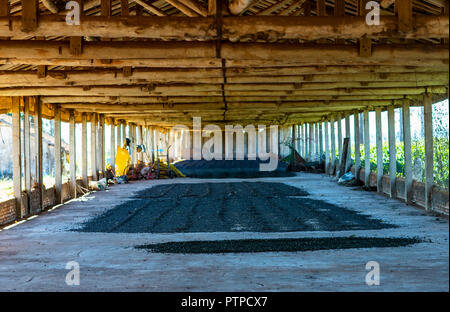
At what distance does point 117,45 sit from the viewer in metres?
6.47

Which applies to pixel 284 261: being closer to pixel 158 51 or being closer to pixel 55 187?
pixel 158 51

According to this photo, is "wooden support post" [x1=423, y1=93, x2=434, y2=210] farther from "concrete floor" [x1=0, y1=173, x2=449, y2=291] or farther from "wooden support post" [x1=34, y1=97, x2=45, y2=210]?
"wooden support post" [x1=34, y1=97, x2=45, y2=210]

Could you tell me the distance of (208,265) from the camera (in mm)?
6328

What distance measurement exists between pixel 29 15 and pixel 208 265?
3277 millimetres

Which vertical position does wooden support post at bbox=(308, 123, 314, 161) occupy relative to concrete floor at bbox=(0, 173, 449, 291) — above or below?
above

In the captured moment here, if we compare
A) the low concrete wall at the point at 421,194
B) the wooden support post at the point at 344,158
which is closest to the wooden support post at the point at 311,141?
the wooden support post at the point at 344,158

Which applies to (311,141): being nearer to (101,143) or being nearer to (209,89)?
(101,143)

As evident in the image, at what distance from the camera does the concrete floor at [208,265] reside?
5.43m

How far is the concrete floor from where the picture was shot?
543cm

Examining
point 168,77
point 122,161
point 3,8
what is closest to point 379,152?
point 168,77

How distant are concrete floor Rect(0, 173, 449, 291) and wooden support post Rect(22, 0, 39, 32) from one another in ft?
8.38

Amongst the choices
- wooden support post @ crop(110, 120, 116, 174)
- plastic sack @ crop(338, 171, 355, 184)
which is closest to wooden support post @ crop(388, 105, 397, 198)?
plastic sack @ crop(338, 171, 355, 184)
